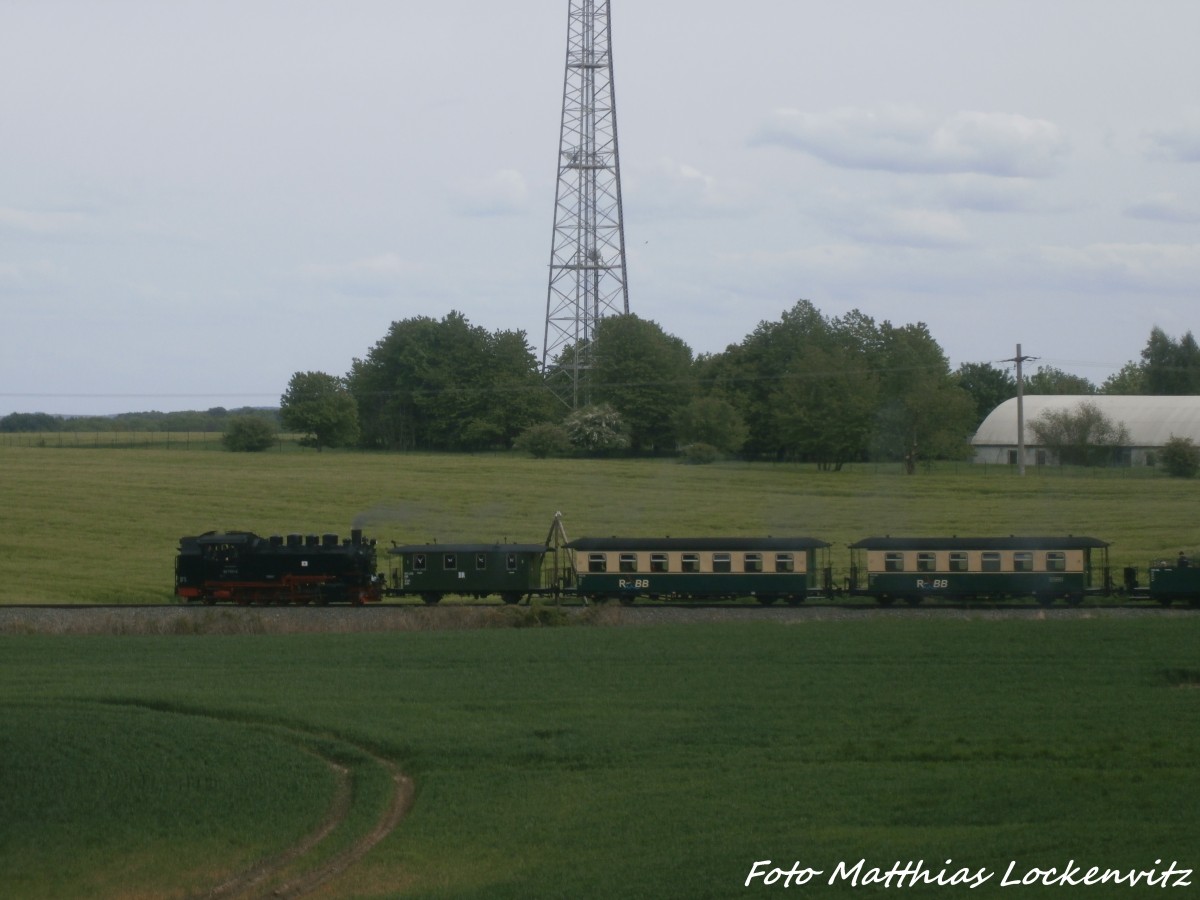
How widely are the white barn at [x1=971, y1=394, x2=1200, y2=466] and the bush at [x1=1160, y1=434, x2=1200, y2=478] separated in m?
19.9

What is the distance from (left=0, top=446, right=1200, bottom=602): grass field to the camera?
51.2m

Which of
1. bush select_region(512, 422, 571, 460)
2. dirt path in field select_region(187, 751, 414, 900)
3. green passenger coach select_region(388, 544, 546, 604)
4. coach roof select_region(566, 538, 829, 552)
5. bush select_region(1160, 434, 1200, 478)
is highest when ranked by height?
bush select_region(512, 422, 571, 460)

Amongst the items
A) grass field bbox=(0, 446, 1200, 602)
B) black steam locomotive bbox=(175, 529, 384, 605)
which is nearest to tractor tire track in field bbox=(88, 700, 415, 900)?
black steam locomotive bbox=(175, 529, 384, 605)

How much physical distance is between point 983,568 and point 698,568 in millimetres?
8778

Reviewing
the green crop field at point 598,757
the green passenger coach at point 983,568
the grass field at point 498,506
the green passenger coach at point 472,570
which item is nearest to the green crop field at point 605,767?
the green crop field at point 598,757

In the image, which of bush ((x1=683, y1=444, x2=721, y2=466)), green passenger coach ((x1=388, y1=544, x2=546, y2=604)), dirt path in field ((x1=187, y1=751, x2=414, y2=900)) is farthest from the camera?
bush ((x1=683, y1=444, x2=721, y2=466))

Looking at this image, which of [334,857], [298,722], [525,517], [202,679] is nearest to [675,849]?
[334,857]

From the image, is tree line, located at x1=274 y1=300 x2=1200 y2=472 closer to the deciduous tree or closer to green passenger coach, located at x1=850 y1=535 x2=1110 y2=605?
the deciduous tree

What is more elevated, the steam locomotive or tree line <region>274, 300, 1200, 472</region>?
tree line <region>274, 300, 1200, 472</region>

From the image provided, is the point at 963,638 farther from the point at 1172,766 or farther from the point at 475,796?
the point at 475,796

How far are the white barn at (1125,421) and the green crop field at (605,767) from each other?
250 ft

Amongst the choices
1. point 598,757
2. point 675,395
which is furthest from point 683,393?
point 598,757

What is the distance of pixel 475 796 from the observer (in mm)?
16688

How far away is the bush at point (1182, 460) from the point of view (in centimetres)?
7344
